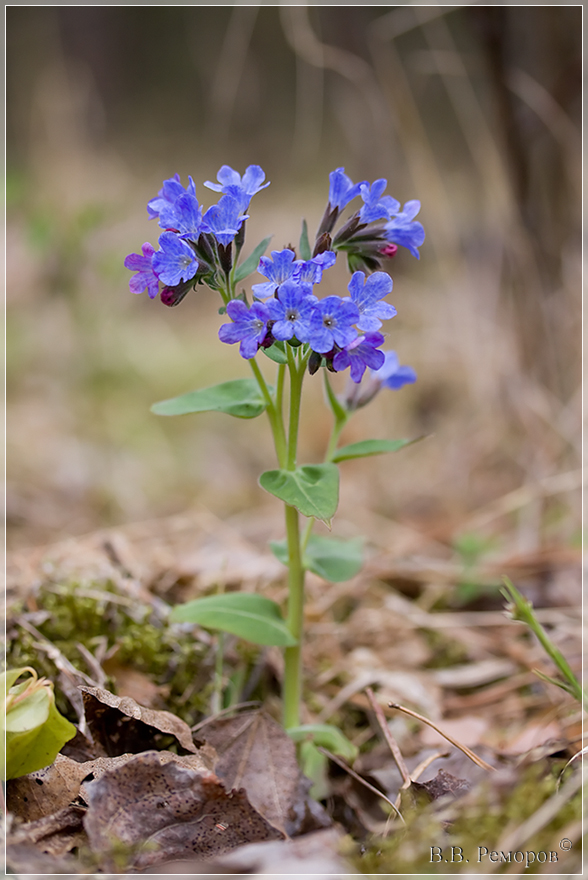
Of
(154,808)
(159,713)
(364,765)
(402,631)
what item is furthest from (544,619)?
(154,808)

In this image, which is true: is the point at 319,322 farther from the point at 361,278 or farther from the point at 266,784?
the point at 266,784

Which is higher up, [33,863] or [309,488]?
[309,488]

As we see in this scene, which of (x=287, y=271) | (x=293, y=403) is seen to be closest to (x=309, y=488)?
(x=293, y=403)

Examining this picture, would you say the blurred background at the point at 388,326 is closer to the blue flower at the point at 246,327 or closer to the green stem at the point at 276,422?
the green stem at the point at 276,422

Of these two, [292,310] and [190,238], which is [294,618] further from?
[190,238]

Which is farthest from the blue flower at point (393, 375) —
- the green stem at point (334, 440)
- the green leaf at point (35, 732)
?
the green leaf at point (35, 732)

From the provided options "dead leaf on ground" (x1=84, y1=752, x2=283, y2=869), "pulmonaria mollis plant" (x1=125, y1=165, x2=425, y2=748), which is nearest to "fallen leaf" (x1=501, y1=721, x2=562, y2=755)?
"pulmonaria mollis plant" (x1=125, y1=165, x2=425, y2=748)
